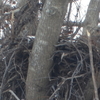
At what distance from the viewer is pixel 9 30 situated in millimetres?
2381

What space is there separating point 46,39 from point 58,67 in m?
0.25

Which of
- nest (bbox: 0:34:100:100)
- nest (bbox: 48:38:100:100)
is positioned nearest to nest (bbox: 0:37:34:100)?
nest (bbox: 0:34:100:100)

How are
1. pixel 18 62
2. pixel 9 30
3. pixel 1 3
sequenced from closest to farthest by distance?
1. pixel 18 62
2. pixel 9 30
3. pixel 1 3

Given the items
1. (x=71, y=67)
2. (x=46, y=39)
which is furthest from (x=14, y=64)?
(x=71, y=67)

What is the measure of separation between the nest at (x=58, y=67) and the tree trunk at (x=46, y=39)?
0.06 m

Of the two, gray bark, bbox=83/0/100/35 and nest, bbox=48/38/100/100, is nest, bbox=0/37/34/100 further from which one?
gray bark, bbox=83/0/100/35

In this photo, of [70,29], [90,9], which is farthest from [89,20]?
[70,29]

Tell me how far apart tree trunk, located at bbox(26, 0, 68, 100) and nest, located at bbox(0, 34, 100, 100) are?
0.20 ft

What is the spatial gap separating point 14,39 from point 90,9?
0.97 meters

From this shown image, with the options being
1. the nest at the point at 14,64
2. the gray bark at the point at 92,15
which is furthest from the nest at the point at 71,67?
the gray bark at the point at 92,15

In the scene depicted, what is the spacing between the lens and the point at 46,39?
6.72ft

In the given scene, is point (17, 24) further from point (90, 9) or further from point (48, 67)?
point (90, 9)

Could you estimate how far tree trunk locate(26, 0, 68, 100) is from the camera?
2.04 metres

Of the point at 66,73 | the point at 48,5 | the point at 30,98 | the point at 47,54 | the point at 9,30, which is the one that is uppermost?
the point at 48,5
